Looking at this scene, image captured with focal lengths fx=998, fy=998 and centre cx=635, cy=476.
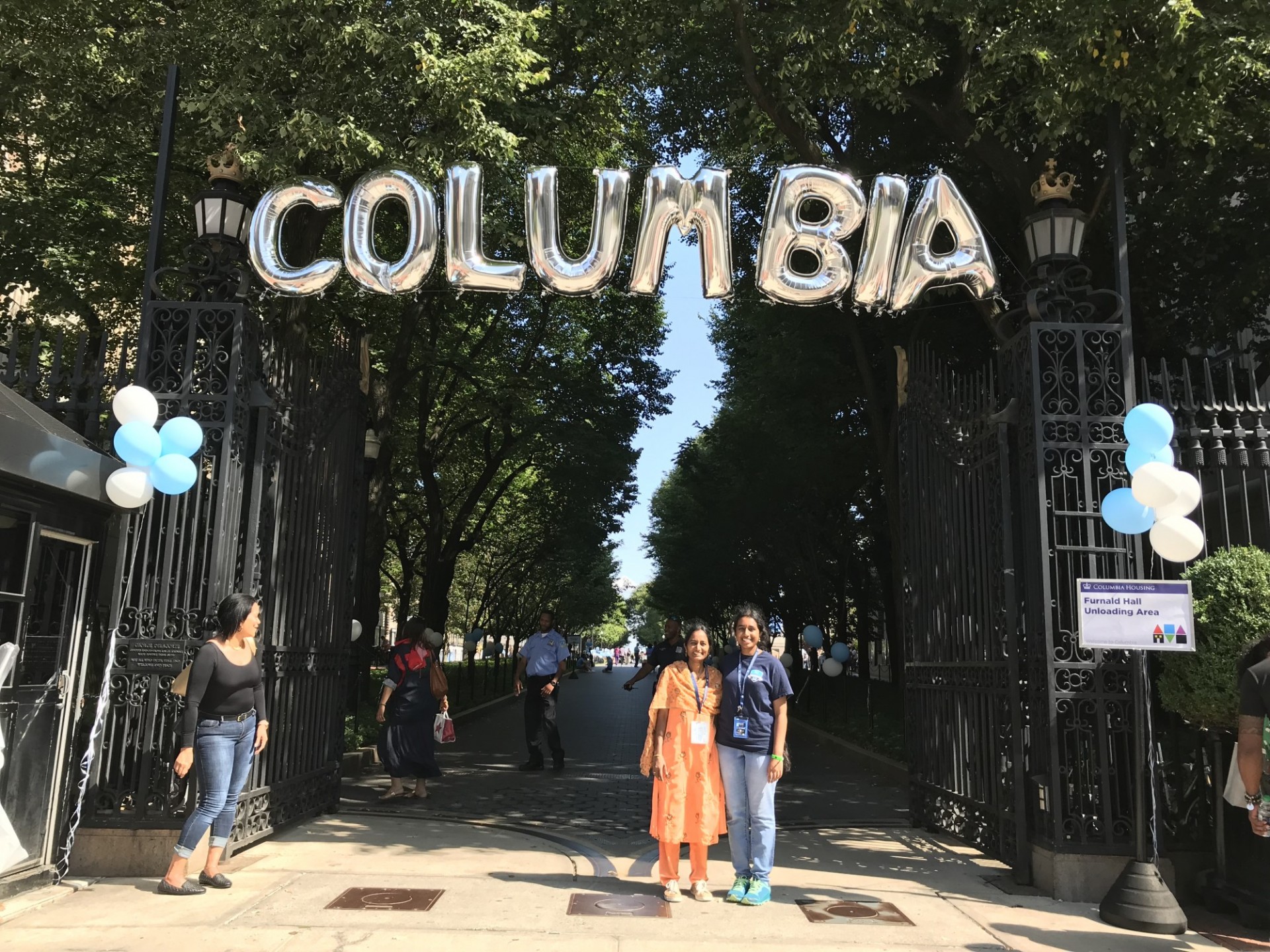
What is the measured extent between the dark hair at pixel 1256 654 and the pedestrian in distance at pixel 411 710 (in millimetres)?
7450

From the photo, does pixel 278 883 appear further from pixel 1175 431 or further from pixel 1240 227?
pixel 1240 227

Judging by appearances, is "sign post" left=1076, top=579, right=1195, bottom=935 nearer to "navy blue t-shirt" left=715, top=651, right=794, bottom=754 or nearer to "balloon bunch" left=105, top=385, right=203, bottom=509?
"navy blue t-shirt" left=715, top=651, right=794, bottom=754

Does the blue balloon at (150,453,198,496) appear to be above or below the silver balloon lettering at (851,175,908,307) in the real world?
below

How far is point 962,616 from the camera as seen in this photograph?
8.41 meters

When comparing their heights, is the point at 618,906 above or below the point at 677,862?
below

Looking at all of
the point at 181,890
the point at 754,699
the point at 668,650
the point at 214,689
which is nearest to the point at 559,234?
the point at 754,699

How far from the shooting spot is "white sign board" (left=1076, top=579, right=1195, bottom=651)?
253 inches

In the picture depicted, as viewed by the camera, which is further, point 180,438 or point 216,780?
point 180,438

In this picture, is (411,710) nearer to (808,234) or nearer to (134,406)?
(134,406)

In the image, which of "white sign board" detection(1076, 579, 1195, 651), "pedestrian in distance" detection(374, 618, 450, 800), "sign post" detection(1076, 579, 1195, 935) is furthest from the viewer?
"pedestrian in distance" detection(374, 618, 450, 800)

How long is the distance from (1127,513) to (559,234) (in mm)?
4953

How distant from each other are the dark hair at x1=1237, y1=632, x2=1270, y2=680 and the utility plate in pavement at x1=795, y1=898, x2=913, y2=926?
8.18 ft

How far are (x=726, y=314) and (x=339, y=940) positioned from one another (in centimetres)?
1908

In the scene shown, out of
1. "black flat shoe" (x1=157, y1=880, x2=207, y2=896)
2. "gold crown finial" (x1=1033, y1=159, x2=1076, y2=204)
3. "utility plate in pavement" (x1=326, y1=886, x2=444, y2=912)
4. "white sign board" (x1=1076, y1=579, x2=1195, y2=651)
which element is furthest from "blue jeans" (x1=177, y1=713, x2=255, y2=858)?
"gold crown finial" (x1=1033, y1=159, x2=1076, y2=204)
